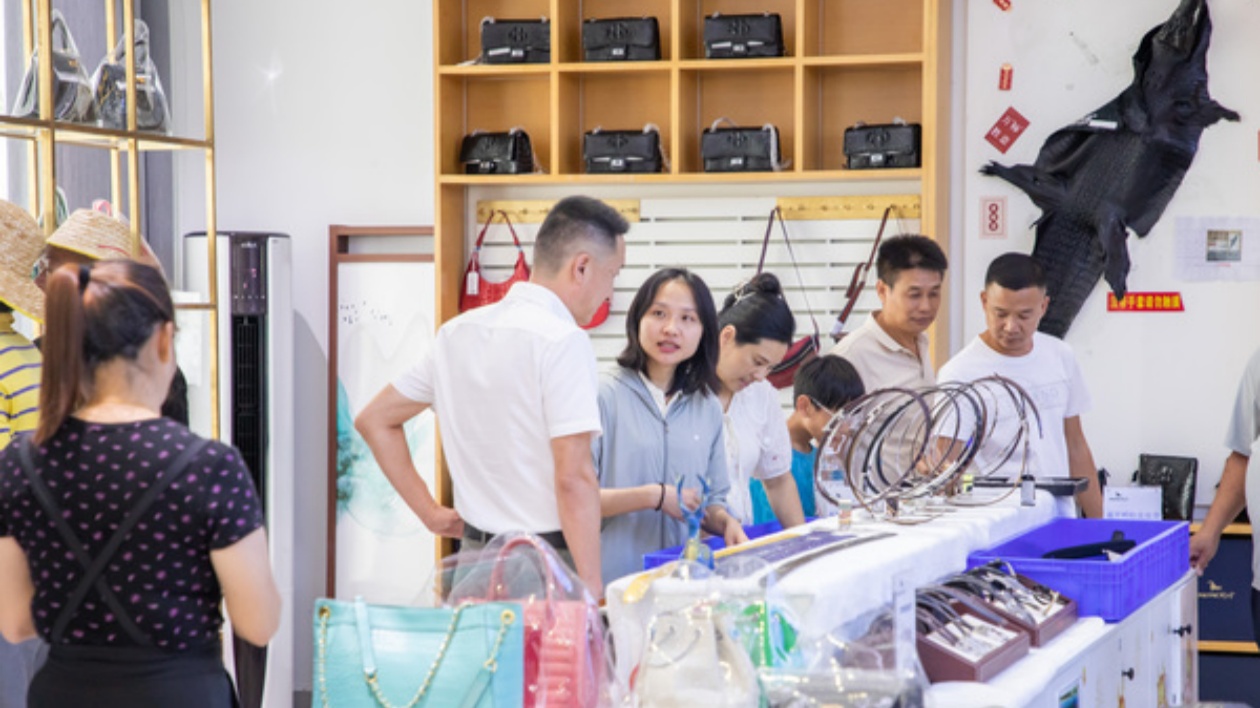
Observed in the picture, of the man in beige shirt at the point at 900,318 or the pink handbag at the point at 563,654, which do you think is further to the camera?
the man in beige shirt at the point at 900,318

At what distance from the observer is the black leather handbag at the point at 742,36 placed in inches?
229

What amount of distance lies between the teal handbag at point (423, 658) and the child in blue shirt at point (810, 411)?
2048 mm

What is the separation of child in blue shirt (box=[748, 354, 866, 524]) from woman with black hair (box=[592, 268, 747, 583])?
1.96 feet

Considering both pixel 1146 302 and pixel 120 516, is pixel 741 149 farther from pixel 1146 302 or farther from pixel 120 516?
pixel 120 516

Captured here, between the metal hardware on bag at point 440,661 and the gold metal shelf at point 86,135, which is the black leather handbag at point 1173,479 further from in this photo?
the metal hardware on bag at point 440,661

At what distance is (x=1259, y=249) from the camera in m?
5.82

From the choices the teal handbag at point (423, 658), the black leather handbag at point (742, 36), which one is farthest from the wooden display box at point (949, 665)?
the black leather handbag at point (742, 36)

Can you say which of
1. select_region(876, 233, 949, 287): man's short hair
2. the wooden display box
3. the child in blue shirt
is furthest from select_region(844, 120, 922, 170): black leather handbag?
the wooden display box

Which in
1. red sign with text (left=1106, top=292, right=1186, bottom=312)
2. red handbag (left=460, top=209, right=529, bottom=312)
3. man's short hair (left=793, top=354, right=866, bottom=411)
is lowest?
man's short hair (left=793, top=354, right=866, bottom=411)

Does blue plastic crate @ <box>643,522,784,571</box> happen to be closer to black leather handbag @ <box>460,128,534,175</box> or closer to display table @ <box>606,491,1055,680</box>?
display table @ <box>606,491,1055,680</box>

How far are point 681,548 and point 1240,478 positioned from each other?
7.24 ft

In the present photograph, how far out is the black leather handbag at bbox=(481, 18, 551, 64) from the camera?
6.04 meters

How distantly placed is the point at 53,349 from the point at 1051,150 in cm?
439

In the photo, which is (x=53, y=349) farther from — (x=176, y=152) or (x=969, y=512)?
(x=176, y=152)
